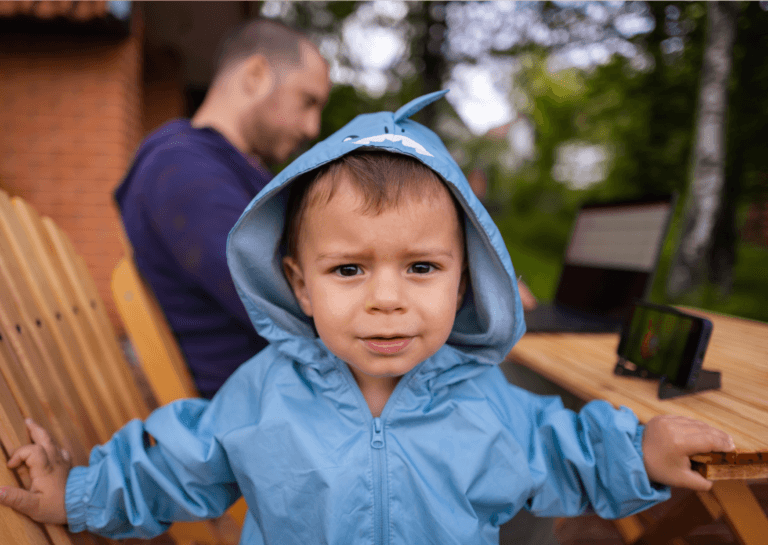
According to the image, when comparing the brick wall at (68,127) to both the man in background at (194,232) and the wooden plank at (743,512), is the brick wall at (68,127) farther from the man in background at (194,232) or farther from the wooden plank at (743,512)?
the wooden plank at (743,512)

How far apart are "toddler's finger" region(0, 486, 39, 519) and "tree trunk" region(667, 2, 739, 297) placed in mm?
7709

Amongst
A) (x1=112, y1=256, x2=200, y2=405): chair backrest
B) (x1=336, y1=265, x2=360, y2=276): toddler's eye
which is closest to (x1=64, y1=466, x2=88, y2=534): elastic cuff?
(x1=112, y1=256, x2=200, y2=405): chair backrest

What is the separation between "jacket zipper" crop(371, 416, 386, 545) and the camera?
995 millimetres

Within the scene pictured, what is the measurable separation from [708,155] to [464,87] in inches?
230

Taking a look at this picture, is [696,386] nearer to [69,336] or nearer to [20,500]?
[20,500]

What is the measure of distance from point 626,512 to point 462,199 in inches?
31.2

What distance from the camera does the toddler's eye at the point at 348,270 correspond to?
39.3 inches

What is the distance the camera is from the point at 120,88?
16.3 ft

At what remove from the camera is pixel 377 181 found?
3.21ft

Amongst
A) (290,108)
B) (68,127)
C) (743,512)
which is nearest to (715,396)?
(743,512)

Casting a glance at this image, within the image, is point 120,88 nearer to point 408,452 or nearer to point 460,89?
point 408,452

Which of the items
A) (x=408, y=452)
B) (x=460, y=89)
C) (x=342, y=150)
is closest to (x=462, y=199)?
(x=342, y=150)

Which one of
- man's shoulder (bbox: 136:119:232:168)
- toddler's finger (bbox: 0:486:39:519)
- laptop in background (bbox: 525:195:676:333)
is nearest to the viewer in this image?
toddler's finger (bbox: 0:486:39:519)

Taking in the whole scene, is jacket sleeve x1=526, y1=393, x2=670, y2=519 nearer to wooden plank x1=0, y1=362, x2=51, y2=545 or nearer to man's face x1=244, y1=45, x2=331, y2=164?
wooden plank x1=0, y1=362, x2=51, y2=545
